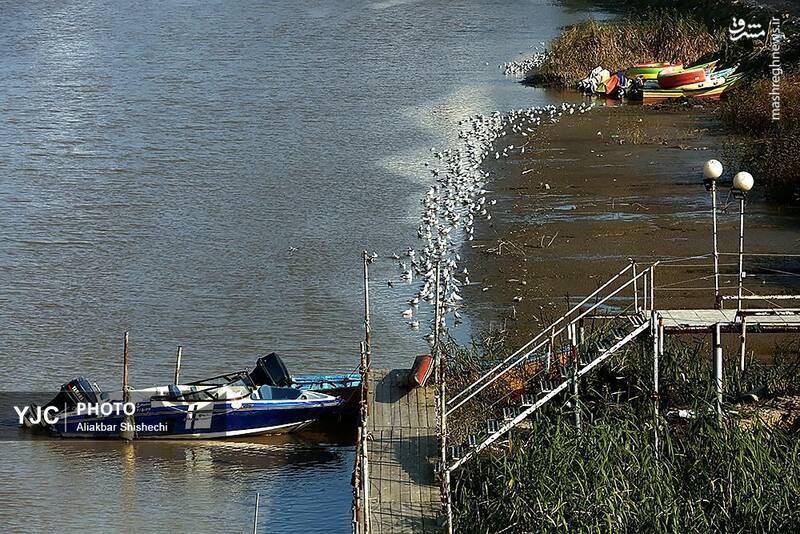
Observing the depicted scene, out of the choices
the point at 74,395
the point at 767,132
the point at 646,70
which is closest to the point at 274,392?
the point at 74,395

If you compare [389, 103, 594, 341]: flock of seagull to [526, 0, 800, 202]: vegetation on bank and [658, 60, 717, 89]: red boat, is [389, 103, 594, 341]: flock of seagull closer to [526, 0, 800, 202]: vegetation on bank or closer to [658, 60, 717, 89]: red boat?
[658, 60, 717, 89]: red boat

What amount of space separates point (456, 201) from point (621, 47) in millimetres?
22051

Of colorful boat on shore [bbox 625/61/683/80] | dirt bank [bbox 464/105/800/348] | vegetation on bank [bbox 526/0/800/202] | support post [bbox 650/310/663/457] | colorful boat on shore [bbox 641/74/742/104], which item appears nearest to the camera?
support post [bbox 650/310/663/457]

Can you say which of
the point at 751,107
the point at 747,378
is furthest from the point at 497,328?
the point at 751,107

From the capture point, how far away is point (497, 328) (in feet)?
82.3

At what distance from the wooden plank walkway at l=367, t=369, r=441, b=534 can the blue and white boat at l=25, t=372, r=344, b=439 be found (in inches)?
65.0

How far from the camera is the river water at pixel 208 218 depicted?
21078 mm

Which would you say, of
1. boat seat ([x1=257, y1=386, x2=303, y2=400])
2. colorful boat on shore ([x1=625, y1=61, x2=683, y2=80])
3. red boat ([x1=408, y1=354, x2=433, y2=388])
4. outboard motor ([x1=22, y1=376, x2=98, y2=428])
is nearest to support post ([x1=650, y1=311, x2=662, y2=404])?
red boat ([x1=408, y1=354, x2=433, y2=388])

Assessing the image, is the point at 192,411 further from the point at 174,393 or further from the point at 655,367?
the point at 655,367

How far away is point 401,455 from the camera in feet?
58.5

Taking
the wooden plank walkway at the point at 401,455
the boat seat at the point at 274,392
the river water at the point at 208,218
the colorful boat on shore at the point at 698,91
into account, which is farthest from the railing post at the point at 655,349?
the colorful boat on shore at the point at 698,91

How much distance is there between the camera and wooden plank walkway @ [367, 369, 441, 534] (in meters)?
16.2

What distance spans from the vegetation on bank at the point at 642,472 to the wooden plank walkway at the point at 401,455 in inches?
16.3

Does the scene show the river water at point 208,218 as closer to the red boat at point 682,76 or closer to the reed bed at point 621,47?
the reed bed at point 621,47
